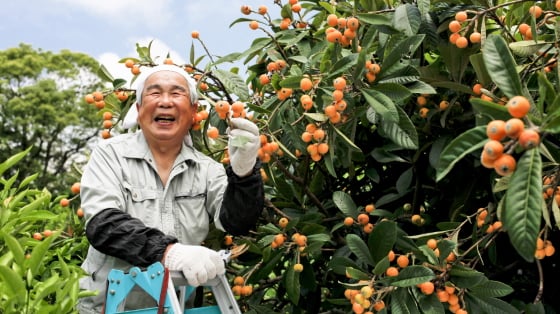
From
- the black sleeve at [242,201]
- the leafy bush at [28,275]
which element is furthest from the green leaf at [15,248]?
the black sleeve at [242,201]

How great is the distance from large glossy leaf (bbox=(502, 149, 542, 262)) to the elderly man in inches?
42.6

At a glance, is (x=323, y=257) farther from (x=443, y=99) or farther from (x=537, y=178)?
(x=537, y=178)

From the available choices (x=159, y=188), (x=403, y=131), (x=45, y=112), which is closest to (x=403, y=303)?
(x=403, y=131)

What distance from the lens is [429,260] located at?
226 centimetres

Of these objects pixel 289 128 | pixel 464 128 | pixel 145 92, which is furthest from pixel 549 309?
pixel 145 92

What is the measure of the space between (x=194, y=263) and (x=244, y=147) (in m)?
0.45

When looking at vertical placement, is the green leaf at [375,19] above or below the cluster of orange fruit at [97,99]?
above

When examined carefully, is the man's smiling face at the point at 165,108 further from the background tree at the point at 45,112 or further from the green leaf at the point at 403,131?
the background tree at the point at 45,112

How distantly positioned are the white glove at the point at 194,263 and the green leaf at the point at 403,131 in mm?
756

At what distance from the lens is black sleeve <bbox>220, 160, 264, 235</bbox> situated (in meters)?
2.51

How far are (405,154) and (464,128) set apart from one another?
0.37m

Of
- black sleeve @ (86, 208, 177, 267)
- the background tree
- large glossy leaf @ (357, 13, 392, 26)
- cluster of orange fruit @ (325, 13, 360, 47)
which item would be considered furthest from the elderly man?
the background tree

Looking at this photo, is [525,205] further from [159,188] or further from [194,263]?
[159,188]

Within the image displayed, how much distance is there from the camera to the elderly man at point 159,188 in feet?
7.79
